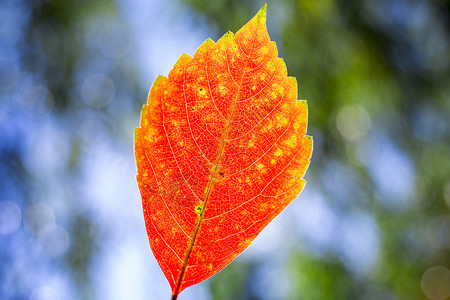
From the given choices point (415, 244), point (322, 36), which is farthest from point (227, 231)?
point (415, 244)

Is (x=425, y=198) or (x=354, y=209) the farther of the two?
(x=425, y=198)

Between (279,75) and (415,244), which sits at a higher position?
(279,75)

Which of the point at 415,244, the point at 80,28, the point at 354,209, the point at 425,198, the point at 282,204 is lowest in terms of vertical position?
the point at 415,244

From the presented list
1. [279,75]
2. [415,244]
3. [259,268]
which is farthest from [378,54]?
[279,75]

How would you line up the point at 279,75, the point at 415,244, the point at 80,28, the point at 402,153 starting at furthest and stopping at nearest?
the point at 415,244
the point at 402,153
the point at 80,28
the point at 279,75

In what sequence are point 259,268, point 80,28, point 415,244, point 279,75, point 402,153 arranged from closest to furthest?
1. point 279,75
2. point 80,28
3. point 402,153
4. point 415,244
5. point 259,268

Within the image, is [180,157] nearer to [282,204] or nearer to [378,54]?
[282,204]

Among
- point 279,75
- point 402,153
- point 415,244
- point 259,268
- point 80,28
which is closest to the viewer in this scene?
point 279,75
